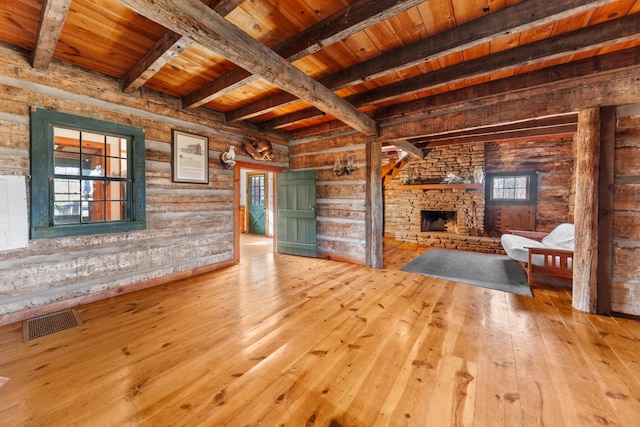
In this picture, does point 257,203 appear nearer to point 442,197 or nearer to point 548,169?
point 442,197

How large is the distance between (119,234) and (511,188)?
881cm

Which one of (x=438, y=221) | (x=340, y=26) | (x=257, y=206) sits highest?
(x=340, y=26)

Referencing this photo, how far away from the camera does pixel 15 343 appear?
2135mm

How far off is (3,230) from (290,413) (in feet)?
11.0

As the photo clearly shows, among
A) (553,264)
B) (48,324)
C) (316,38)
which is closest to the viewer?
(316,38)

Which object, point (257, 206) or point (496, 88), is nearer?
point (496, 88)

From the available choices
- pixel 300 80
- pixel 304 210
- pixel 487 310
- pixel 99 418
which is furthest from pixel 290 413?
pixel 304 210

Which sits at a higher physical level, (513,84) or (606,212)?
(513,84)

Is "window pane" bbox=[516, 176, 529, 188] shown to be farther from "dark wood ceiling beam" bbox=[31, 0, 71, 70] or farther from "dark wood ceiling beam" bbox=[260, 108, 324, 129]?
"dark wood ceiling beam" bbox=[31, 0, 71, 70]

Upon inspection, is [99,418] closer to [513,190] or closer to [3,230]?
[3,230]

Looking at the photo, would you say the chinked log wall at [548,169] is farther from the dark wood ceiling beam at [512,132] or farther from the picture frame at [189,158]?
the picture frame at [189,158]

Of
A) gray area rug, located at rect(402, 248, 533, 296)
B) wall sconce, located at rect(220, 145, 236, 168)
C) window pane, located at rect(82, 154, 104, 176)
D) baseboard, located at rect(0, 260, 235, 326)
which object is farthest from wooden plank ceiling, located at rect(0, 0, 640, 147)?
gray area rug, located at rect(402, 248, 533, 296)

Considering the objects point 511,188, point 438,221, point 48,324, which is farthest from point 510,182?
point 48,324

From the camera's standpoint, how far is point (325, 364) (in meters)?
1.87
